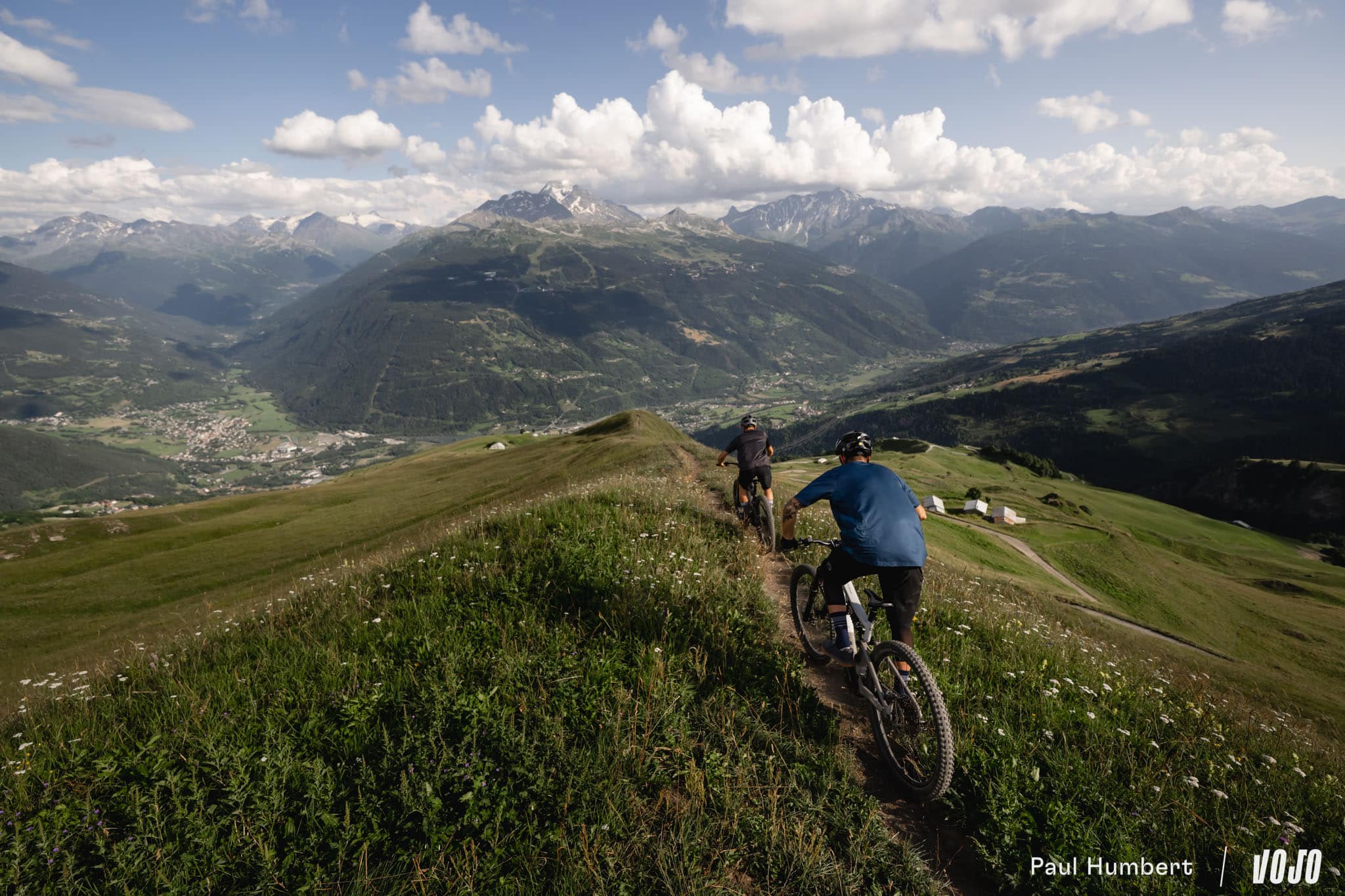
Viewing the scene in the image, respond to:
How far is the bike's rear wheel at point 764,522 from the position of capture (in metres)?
14.4

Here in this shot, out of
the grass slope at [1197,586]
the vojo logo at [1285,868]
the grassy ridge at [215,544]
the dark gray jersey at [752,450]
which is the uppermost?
the dark gray jersey at [752,450]

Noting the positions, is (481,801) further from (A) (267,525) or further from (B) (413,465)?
(B) (413,465)

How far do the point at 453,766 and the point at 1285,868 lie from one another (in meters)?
8.55

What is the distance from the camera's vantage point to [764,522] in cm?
1473

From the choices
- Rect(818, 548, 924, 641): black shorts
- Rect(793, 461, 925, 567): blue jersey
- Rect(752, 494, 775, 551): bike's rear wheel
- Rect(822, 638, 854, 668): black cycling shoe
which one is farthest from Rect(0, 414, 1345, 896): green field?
Rect(752, 494, 775, 551): bike's rear wheel

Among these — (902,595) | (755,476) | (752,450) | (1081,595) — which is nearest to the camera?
(902,595)

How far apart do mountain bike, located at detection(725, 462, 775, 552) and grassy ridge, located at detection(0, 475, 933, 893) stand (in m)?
5.93

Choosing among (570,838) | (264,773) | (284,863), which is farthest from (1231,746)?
(264,773)

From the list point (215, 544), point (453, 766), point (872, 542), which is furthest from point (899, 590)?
point (215, 544)

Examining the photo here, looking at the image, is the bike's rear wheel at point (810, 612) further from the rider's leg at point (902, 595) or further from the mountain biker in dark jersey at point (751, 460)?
the mountain biker in dark jersey at point (751, 460)

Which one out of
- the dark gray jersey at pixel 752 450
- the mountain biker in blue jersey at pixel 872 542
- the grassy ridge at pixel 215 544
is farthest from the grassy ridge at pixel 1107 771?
the grassy ridge at pixel 215 544

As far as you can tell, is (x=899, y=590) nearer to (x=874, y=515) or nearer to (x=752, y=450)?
(x=874, y=515)

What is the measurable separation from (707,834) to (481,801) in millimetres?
2153

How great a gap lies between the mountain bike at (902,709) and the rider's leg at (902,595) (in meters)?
0.21
